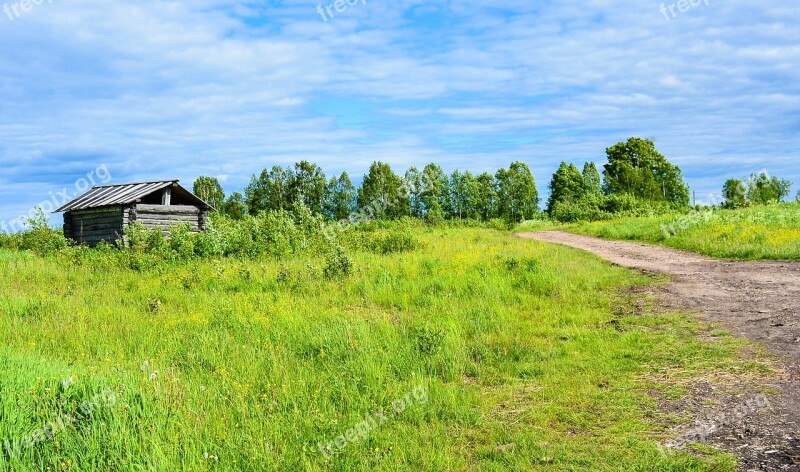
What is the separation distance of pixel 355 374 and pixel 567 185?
54439mm

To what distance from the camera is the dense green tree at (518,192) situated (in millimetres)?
56750

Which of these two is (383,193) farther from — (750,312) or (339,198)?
(750,312)

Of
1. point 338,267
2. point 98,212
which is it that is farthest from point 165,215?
point 338,267

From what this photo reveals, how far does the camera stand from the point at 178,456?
→ 197 inches

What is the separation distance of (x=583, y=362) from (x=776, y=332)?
3203 mm

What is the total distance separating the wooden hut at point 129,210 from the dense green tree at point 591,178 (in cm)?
4142

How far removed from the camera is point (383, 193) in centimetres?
5472

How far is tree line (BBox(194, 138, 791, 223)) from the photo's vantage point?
175 feet

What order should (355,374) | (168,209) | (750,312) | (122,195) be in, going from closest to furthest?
(355,374) → (750,312) → (122,195) → (168,209)

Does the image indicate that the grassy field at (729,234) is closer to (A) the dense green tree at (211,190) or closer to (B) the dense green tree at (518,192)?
(B) the dense green tree at (518,192)

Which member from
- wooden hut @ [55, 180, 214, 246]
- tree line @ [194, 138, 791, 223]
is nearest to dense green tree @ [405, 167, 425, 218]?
tree line @ [194, 138, 791, 223]

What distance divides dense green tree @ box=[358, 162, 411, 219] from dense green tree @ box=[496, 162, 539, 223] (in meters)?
10.0

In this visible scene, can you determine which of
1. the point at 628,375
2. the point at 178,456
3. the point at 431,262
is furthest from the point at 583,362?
the point at 431,262

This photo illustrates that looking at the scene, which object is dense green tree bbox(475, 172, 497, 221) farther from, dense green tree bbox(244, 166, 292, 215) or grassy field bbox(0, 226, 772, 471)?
grassy field bbox(0, 226, 772, 471)
